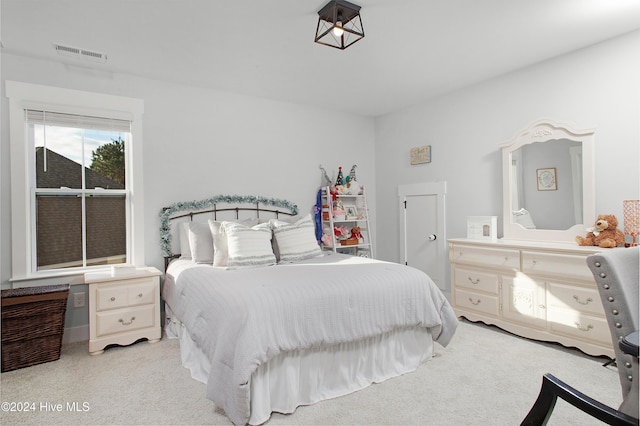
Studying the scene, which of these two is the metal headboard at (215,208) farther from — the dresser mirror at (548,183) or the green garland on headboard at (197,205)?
the dresser mirror at (548,183)

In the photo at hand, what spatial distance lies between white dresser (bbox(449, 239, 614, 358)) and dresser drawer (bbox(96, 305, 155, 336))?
3005mm

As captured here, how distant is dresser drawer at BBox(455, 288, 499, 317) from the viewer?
132 inches

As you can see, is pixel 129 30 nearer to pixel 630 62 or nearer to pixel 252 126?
pixel 252 126

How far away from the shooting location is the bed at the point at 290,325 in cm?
192

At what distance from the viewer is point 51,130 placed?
3.24m

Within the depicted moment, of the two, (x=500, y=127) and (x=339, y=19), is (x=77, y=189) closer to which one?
(x=339, y=19)

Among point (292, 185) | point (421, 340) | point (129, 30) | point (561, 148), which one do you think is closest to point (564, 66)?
point (561, 148)

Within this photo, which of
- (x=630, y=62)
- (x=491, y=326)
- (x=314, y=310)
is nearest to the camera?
(x=314, y=310)

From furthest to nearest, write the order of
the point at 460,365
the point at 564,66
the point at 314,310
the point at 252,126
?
the point at 252,126
the point at 564,66
the point at 460,365
the point at 314,310

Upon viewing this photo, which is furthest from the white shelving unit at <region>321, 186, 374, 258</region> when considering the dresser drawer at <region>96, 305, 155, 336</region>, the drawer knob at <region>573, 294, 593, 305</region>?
the drawer knob at <region>573, 294, 593, 305</region>

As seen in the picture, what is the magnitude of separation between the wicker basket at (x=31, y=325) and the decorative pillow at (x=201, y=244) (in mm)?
1030

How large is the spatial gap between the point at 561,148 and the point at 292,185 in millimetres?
2856

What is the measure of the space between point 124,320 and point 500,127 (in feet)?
13.3

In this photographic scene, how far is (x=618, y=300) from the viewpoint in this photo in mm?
1183
